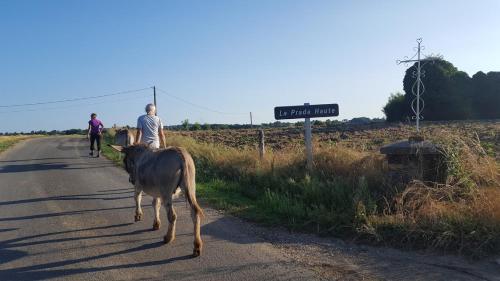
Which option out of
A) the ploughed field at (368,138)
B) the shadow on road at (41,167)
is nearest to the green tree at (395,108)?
the ploughed field at (368,138)

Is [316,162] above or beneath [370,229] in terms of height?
above

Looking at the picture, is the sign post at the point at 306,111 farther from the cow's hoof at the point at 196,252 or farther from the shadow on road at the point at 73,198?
the cow's hoof at the point at 196,252

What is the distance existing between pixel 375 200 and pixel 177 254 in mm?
3624

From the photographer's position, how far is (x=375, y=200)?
26.8 ft

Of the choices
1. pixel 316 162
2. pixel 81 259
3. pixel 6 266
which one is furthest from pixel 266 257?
pixel 316 162

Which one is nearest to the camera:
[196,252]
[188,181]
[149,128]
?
[196,252]

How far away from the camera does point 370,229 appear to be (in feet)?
22.8

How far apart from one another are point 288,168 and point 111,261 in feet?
19.2

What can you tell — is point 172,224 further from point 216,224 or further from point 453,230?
point 453,230

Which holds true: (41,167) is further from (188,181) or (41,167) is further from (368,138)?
(368,138)

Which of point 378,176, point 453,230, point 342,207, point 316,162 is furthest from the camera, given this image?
point 316,162

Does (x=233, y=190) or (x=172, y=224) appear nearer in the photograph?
(x=172, y=224)

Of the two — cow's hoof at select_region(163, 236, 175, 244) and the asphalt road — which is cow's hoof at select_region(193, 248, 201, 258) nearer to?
the asphalt road

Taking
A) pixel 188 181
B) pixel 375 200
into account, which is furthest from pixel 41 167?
pixel 375 200
